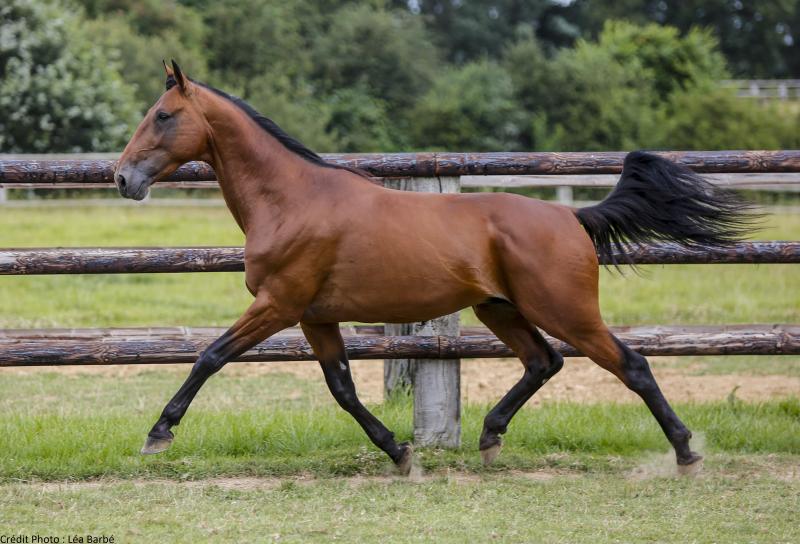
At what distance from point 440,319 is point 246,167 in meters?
1.49

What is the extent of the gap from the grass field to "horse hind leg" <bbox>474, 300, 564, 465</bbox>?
0.70 feet

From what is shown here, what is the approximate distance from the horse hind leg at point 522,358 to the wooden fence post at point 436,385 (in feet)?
1.36

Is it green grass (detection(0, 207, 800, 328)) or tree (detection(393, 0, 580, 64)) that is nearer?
green grass (detection(0, 207, 800, 328))

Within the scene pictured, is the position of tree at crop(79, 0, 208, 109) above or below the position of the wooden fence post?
above

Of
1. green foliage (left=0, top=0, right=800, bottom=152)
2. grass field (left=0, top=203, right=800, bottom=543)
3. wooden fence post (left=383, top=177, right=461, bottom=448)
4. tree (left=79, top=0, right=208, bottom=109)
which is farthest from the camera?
green foliage (left=0, top=0, right=800, bottom=152)

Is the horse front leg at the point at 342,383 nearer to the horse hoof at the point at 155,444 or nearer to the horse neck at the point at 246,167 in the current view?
the horse neck at the point at 246,167

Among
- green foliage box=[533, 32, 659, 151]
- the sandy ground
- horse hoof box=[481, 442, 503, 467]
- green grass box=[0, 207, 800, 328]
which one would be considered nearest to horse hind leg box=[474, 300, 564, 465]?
horse hoof box=[481, 442, 503, 467]

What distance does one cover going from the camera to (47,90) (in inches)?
922

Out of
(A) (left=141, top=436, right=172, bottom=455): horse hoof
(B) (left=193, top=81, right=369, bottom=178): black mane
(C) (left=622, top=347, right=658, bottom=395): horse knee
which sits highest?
(B) (left=193, top=81, right=369, bottom=178): black mane

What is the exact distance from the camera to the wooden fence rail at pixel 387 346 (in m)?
5.78

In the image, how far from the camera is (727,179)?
333 inches

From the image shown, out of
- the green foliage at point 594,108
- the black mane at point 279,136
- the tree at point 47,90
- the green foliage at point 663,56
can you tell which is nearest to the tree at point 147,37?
the tree at point 47,90

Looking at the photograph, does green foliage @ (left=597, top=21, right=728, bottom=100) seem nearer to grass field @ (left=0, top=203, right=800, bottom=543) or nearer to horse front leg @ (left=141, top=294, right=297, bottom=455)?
grass field @ (left=0, top=203, right=800, bottom=543)

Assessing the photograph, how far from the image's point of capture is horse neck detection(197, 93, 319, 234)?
5.43m
